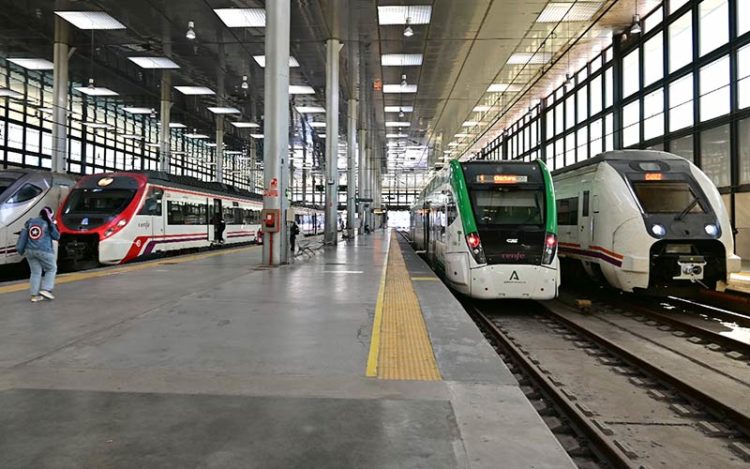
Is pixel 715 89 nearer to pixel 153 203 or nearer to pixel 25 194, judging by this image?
pixel 153 203

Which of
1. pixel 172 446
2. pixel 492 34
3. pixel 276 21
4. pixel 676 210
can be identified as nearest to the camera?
pixel 172 446

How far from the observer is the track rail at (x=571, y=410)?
3.25 metres

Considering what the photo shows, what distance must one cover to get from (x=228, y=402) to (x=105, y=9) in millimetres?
17557

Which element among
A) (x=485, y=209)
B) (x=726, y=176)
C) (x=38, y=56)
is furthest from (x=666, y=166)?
(x=38, y=56)

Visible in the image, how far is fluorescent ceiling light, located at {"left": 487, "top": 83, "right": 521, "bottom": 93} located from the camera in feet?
87.0

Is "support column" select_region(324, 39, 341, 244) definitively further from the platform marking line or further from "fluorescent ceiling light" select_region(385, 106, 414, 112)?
the platform marking line

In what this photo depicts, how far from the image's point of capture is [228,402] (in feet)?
10.7

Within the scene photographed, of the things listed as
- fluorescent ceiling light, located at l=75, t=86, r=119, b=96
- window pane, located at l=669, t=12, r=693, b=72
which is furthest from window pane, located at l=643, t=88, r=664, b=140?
fluorescent ceiling light, located at l=75, t=86, r=119, b=96

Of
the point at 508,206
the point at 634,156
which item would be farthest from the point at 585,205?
the point at 508,206

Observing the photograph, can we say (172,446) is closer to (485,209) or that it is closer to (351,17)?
(485,209)

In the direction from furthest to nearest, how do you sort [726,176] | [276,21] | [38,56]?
[38,56]
[726,176]
[276,21]

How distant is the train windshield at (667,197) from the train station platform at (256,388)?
4496 millimetres

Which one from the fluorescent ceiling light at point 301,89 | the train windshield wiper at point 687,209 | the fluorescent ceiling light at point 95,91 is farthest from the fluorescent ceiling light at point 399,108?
the train windshield wiper at point 687,209

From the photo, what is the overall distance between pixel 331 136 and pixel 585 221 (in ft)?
46.6
